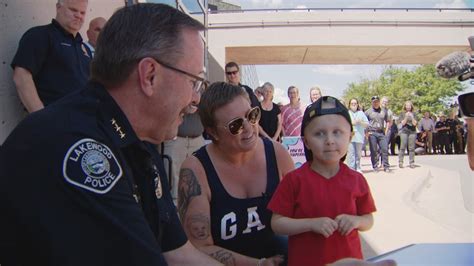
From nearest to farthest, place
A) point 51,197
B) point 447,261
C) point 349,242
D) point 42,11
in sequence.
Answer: point 51,197 → point 447,261 → point 349,242 → point 42,11

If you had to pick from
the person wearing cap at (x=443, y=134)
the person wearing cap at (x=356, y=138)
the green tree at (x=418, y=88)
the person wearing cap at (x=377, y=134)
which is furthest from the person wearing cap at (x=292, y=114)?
the green tree at (x=418, y=88)

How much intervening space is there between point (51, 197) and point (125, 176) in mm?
183

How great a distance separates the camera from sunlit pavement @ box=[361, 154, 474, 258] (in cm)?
438

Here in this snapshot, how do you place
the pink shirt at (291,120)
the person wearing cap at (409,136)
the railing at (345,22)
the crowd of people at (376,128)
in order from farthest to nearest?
the railing at (345,22) → the person wearing cap at (409,136) → the pink shirt at (291,120) → the crowd of people at (376,128)

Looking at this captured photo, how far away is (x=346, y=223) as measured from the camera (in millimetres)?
1703

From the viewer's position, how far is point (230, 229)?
189cm

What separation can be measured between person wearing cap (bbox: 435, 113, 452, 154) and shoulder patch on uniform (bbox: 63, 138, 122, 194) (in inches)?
803

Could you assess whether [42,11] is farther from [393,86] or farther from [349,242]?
[393,86]

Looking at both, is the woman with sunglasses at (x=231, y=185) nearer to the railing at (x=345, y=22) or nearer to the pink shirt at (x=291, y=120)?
the pink shirt at (x=291, y=120)

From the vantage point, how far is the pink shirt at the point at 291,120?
672cm

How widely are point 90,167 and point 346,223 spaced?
1141 millimetres

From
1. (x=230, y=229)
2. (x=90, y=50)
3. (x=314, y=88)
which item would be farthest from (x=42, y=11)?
(x=314, y=88)

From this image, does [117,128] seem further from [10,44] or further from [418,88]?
[418,88]

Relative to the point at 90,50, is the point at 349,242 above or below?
below
